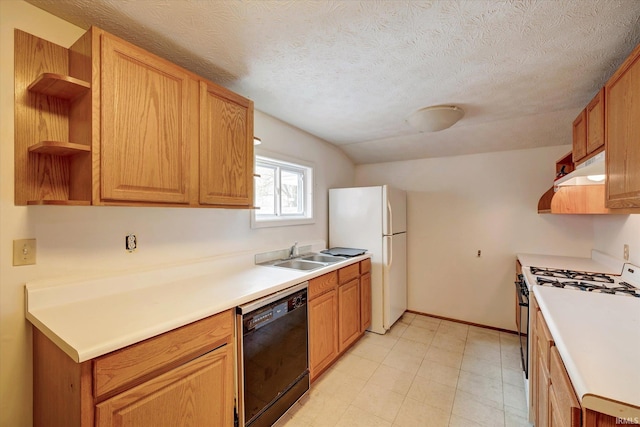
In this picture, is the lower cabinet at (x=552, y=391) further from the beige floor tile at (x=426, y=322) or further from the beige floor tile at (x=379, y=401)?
the beige floor tile at (x=426, y=322)

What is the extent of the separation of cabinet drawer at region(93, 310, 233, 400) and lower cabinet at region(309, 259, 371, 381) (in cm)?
85

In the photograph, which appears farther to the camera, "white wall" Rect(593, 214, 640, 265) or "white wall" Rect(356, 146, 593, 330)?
"white wall" Rect(356, 146, 593, 330)

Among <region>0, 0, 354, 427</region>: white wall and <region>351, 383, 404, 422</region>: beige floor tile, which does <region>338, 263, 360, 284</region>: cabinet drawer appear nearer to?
<region>351, 383, 404, 422</region>: beige floor tile

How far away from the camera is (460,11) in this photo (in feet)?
3.92

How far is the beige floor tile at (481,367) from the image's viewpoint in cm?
229

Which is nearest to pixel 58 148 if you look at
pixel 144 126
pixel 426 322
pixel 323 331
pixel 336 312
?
pixel 144 126

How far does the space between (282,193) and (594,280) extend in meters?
2.59

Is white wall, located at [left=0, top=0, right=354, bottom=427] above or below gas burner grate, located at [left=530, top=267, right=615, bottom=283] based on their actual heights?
above

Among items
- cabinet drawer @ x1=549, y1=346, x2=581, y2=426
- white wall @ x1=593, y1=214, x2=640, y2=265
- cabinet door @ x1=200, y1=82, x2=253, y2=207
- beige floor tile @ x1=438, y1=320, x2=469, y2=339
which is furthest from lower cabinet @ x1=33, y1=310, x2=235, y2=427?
white wall @ x1=593, y1=214, x2=640, y2=265

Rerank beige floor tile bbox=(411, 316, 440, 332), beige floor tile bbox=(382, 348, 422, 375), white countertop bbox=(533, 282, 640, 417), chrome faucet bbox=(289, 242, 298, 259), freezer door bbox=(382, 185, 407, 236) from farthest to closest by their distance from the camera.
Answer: beige floor tile bbox=(411, 316, 440, 332), freezer door bbox=(382, 185, 407, 236), chrome faucet bbox=(289, 242, 298, 259), beige floor tile bbox=(382, 348, 422, 375), white countertop bbox=(533, 282, 640, 417)

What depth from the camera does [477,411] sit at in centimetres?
188

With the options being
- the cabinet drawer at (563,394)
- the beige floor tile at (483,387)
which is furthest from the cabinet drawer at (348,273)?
the cabinet drawer at (563,394)

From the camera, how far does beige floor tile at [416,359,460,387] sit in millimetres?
2213

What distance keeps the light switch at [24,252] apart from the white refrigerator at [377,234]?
2.55 metres
